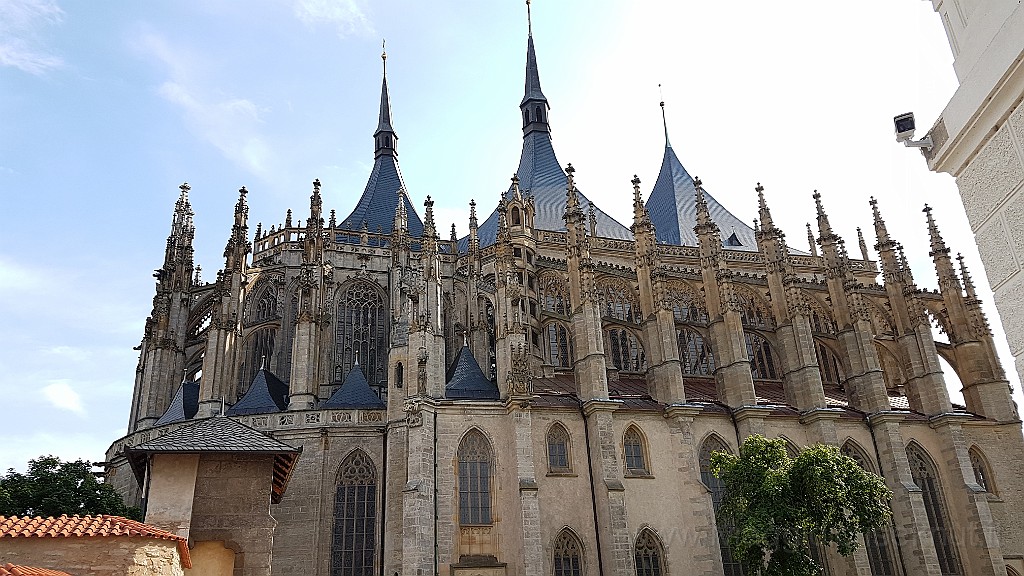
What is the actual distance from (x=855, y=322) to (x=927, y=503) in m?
7.71

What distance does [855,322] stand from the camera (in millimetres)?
32750

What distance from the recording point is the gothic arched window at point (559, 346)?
33844 millimetres

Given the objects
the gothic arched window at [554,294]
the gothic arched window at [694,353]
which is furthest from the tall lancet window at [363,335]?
the gothic arched window at [694,353]

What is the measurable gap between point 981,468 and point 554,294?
775 inches

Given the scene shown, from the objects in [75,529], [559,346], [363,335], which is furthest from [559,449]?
[75,529]

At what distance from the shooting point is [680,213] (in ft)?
155

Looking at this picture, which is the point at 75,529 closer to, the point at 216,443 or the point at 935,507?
the point at 216,443

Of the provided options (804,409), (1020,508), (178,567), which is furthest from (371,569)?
(1020,508)

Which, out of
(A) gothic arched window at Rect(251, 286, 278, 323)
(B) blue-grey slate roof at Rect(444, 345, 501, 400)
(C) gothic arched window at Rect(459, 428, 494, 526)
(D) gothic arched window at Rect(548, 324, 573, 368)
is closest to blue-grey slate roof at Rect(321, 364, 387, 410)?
(B) blue-grey slate roof at Rect(444, 345, 501, 400)

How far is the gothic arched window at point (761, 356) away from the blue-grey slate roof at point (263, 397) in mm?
21640

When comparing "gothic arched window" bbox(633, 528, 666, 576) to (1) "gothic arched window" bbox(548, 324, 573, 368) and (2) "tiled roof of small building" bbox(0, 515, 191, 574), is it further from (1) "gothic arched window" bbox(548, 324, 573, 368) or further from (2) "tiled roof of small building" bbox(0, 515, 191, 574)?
(2) "tiled roof of small building" bbox(0, 515, 191, 574)

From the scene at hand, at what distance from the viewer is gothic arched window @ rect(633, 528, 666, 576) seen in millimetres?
24953

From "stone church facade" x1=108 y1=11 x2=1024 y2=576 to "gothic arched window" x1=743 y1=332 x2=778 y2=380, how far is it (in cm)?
10

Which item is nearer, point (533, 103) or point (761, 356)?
point (761, 356)
